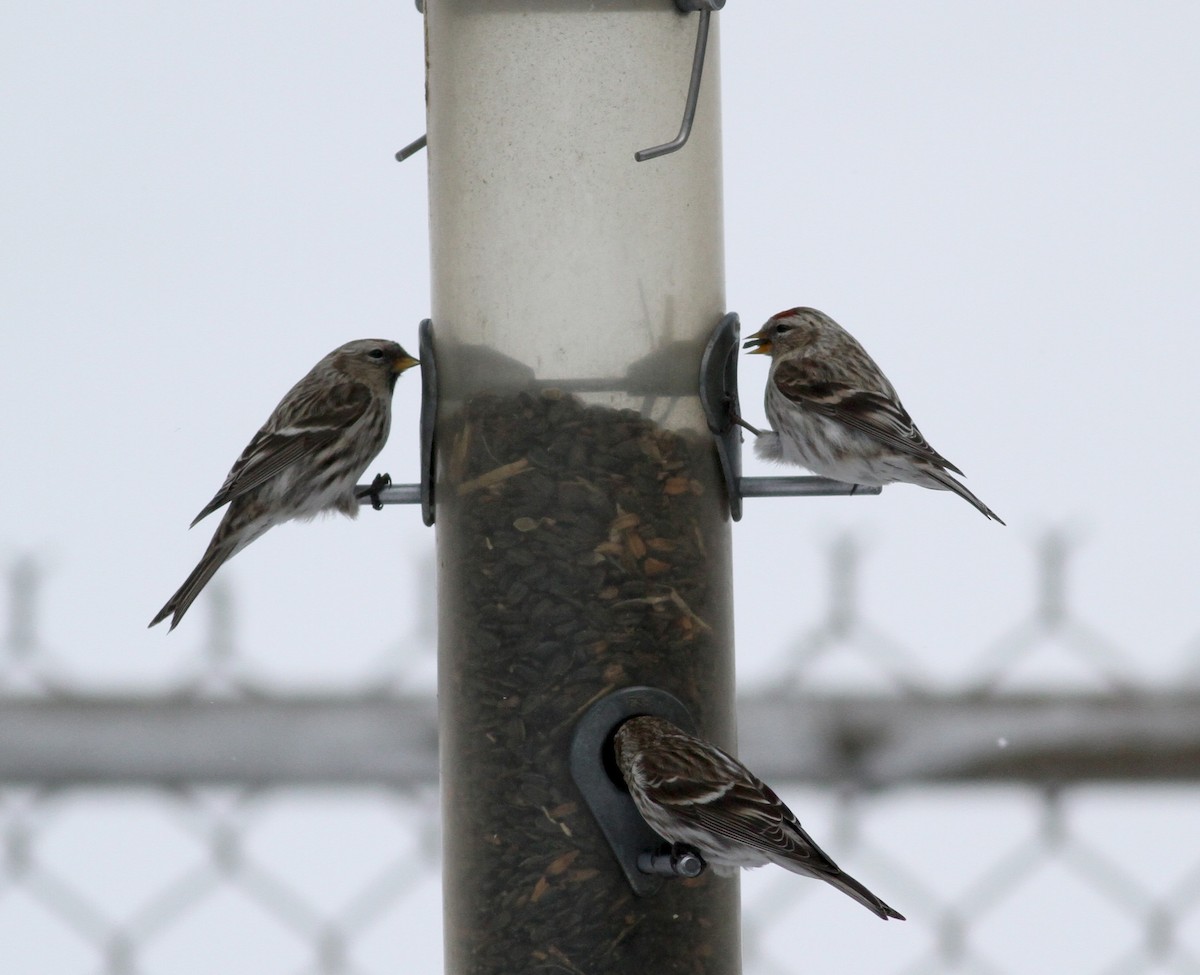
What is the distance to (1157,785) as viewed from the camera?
3.97 m

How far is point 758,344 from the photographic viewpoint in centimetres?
388

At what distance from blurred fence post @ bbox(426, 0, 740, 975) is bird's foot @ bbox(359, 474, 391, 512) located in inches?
12.8

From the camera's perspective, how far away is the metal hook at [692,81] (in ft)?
10.7

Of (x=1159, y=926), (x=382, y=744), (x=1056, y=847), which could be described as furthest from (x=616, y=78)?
(x=1159, y=926)

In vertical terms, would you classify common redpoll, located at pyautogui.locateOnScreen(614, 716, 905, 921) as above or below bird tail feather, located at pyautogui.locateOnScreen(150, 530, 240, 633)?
below

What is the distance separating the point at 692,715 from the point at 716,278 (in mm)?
802

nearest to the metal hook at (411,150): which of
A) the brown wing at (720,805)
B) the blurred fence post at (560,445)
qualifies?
the blurred fence post at (560,445)

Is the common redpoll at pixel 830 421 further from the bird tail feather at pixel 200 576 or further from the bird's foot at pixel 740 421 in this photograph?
the bird tail feather at pixel 200 576

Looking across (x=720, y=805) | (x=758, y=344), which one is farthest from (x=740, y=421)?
(x=720, y=805)

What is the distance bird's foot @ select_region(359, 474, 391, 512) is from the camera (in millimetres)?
3855

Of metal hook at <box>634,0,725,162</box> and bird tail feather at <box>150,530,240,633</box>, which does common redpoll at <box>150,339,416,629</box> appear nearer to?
bird tail feather at <box>150,530,240,633</box>

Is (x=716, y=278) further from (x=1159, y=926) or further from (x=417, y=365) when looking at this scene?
(x=1159, y=926)

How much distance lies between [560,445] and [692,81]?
667 millimetres

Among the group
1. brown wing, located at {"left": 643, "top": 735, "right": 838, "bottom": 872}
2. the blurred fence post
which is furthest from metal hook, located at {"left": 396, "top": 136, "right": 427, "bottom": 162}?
brown wing, located at {"left": 643, "top": 735, "right": 838, "bottom": 872}
